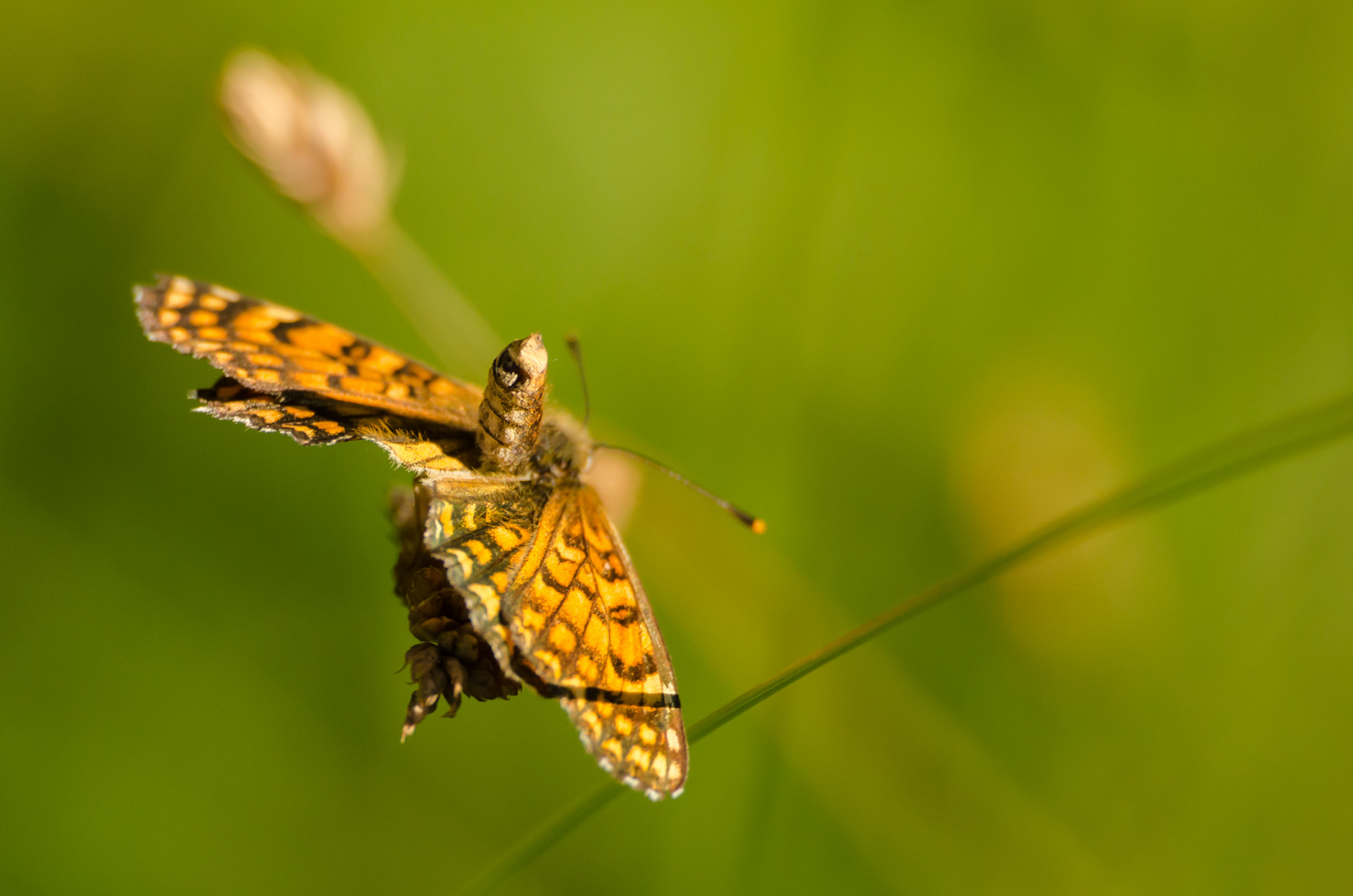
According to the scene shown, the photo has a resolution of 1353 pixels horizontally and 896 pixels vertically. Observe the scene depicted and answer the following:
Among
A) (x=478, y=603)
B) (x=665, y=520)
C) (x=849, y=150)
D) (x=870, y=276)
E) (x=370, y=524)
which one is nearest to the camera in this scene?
(x=478, y=603)

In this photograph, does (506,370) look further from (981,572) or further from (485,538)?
(981,572)

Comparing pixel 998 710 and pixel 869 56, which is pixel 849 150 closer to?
pixel 869 56

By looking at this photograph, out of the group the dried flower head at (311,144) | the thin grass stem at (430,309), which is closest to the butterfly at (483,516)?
the thin grass stem at (430,309)

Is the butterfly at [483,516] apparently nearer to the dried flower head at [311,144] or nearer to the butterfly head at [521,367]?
the butterfly head at [521,367]

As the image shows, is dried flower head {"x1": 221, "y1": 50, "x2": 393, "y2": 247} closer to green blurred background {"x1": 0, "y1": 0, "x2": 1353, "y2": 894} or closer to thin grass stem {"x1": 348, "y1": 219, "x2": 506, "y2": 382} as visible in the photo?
thin grass stem {"x1": 348, "y1": 219, "x2": 506, "y2": 382}

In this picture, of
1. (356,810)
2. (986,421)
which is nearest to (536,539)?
(356,810)

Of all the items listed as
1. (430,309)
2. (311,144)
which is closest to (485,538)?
(430,309)

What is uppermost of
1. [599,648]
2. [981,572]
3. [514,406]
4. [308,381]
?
[308,381]
